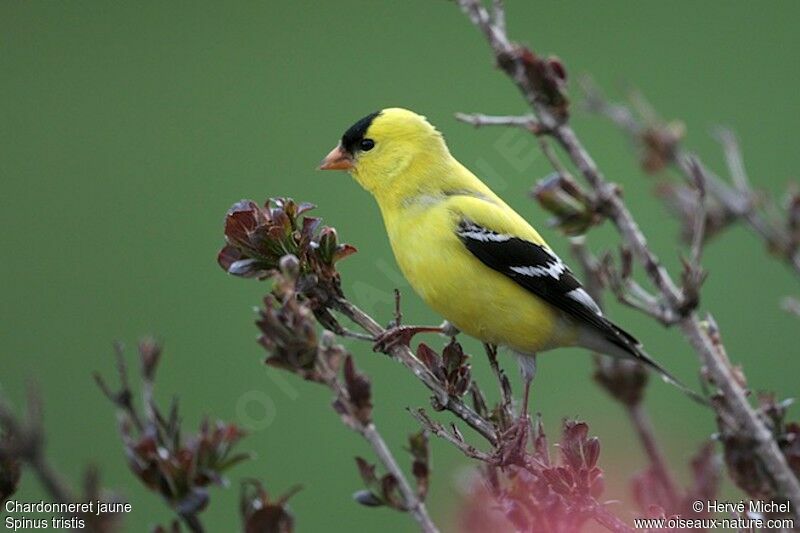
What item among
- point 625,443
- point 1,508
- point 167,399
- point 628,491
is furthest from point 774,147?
point 1,508

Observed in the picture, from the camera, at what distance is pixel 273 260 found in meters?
1.75

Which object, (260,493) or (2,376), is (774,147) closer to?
(2,376)

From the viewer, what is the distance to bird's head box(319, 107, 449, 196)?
296cm

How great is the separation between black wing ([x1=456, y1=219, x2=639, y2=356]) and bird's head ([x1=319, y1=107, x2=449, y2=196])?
1.10 ft

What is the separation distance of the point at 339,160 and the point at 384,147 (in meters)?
0.14

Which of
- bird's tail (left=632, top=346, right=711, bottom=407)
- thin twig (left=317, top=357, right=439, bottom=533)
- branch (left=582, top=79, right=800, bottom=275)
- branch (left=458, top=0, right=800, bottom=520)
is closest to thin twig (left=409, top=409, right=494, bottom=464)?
thin twig (left=317, top=357, right=439, bottom=533)

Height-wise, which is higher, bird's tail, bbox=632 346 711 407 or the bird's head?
the bird's head

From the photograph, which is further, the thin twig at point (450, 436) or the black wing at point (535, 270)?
the black wing at point (535, 270)

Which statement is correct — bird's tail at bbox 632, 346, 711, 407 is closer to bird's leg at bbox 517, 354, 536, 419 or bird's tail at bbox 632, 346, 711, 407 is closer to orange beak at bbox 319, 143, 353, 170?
bird's leg at bbox 517, 354, 536, 419

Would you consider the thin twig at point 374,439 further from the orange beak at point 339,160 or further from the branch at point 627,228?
the orange beak at point 339,160

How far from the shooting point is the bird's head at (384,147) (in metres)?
2.96

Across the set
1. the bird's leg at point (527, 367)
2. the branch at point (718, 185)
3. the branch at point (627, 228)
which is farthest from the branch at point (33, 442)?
the bird's leg at point (527, 367)

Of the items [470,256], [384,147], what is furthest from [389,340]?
[384,147]

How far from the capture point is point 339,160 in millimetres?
3027
